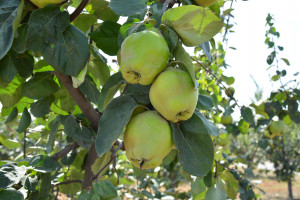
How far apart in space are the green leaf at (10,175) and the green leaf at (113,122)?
18.6 inches

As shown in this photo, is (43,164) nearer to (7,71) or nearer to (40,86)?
(40,86)

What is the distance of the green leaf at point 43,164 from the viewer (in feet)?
3.55

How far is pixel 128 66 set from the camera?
0.63 metres

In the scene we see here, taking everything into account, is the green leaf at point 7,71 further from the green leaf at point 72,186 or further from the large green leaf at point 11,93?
the green leaf at point 72,186

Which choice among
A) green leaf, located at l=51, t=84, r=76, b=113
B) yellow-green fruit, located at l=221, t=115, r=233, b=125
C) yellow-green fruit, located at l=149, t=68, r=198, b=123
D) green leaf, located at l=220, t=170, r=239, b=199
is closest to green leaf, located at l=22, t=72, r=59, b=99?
green leaf, located at l=51, t=84, r=76, b=113

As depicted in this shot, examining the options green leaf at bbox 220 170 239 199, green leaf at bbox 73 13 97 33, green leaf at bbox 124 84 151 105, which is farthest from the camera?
green leaf at bbox 220 170 239 199

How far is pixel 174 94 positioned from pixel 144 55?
0.35 feet

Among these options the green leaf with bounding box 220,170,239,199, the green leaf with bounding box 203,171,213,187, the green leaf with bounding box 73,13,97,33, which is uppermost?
the green leaf with bounding box 73,13,97,33

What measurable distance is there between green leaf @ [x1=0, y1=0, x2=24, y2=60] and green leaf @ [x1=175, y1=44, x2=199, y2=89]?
0.40 m

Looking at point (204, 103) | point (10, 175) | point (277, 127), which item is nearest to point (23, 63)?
point (10, 175)

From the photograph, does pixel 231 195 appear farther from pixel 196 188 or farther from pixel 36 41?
pixel 36 41

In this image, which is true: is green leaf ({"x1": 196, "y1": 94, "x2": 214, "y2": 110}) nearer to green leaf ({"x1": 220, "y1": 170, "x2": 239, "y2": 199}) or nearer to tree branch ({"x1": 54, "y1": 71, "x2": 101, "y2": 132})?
tree branch ({"x1": 54, "y1": 71, "x2": 101, "y2": 132})

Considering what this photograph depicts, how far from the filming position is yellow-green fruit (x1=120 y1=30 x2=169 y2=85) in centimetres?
61

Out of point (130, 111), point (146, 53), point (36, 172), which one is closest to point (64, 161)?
point (36, 172)
